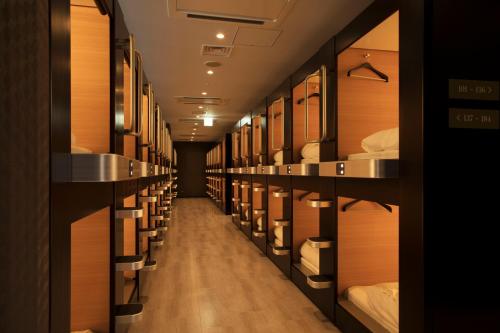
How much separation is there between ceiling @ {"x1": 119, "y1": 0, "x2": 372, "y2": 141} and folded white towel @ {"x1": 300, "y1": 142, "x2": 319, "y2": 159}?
1.05 meters

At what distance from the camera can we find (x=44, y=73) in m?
0.92

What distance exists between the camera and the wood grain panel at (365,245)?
2463 mm

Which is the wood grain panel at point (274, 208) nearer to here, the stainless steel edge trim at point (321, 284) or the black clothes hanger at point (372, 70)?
the stainless steel edge trim at point (321, 284)

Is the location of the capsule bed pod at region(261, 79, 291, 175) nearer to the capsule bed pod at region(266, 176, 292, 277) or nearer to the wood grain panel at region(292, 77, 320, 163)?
the wood grain panel at region(292, 77, 320, 163)

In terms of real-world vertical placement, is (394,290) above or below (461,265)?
below

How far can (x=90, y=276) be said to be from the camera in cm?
179

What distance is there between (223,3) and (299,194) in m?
1.88

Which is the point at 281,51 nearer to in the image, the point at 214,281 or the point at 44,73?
the point at 214,281

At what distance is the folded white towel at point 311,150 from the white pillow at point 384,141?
0.99m

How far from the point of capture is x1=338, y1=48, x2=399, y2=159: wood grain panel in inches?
94.0

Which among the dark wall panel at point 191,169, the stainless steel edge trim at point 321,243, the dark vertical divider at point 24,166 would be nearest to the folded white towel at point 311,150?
the stainless steel edge trim at point 321,243

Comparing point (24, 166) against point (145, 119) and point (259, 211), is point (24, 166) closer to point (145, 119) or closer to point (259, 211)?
point (145, 119)

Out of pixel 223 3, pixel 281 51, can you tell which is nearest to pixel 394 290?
pixel 223 3

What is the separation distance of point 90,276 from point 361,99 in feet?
6.57
